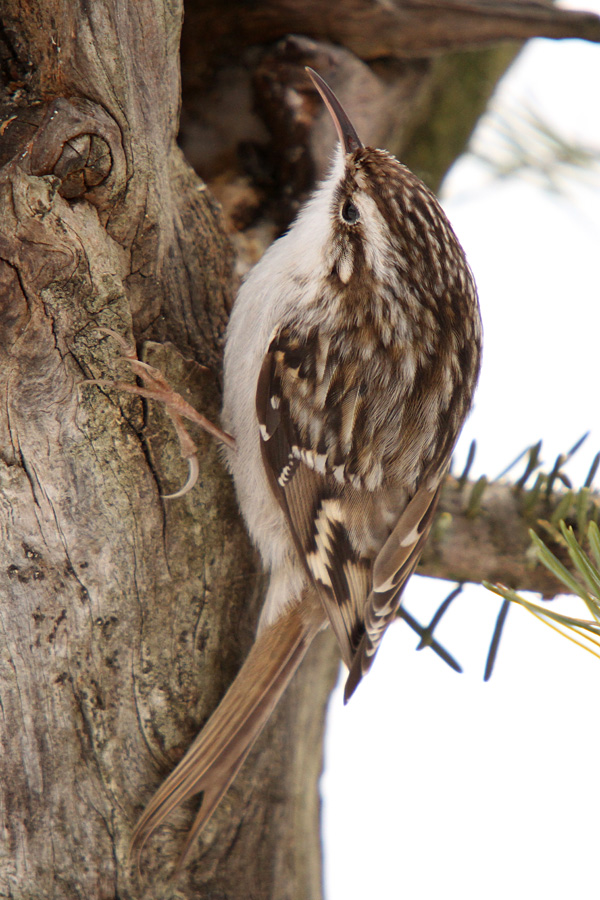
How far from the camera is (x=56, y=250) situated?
2.63ft

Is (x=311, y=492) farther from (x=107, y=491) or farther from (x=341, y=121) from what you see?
(x=341, y=121)

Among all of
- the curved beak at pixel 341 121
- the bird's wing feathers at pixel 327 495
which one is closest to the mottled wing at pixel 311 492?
the bird's wing feathers at pixel 327 495

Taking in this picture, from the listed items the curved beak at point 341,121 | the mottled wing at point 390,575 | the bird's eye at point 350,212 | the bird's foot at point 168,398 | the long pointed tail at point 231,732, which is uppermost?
the curved beak at point 341,121

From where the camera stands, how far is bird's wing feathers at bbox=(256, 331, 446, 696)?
1.06 metres

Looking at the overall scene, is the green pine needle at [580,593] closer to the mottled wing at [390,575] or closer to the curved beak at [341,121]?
the mottled wing at [390,575]

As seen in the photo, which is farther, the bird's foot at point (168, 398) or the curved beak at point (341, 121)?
the curved beak at point (341, 121)

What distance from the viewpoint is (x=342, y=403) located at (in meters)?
1.06

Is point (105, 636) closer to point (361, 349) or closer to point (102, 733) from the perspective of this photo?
point (102, 733)

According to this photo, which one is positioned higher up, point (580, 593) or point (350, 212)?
point (350, 212)

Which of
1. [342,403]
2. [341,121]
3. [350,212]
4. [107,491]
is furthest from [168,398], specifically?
[341,121]

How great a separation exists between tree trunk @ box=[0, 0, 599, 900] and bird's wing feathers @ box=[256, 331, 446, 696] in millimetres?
85

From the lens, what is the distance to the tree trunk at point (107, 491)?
32.2 inches

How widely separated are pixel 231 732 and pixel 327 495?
0.34 metres

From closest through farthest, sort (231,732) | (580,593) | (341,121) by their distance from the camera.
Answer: (580,593) → (231,732) → (341,121)
